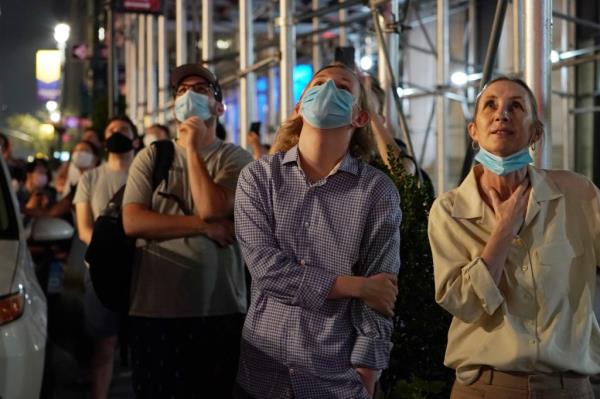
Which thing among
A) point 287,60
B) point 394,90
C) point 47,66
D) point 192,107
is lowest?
point 192,107

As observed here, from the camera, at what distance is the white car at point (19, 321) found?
479 cm

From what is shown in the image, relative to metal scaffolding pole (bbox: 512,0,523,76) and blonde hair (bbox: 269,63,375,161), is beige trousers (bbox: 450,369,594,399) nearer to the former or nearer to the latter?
blonde hair (bbox: 269,63,375,161)

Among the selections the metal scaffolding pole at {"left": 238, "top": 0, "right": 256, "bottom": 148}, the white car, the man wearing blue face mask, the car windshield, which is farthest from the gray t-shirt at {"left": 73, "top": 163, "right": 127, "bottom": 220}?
the metal scaffolding pole at {"left": 238, "top": 0, "right": 256, "bottom": 148}

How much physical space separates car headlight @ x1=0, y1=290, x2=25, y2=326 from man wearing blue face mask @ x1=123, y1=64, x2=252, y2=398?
59cm

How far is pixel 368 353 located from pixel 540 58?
159 cm

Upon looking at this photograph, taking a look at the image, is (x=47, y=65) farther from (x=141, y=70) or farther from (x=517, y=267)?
(x=517, y=267)

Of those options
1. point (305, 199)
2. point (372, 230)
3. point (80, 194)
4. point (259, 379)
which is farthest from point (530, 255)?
point (80, 194)

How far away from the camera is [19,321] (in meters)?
4.95

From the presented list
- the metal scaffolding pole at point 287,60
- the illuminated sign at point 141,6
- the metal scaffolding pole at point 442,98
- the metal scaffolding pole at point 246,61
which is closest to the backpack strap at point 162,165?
the metal scaffolding pole at point 287,60

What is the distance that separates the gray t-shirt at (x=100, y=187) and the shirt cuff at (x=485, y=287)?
165 inches

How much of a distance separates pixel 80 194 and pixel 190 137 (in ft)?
8.27

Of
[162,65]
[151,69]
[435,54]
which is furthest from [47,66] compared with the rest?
[435,54]

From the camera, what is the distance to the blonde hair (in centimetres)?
372

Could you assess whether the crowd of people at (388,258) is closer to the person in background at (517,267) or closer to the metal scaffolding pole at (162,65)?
the person in background at (517,267)
